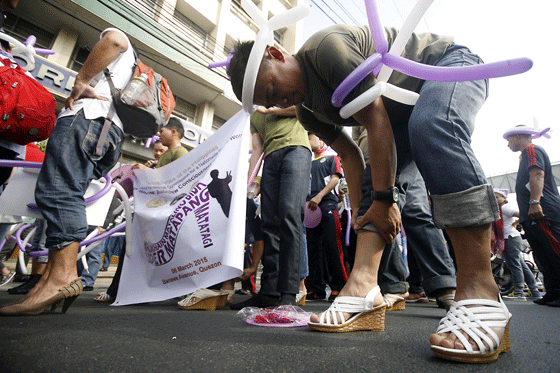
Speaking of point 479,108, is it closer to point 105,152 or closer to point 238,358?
point 238,358

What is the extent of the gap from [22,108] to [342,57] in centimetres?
158

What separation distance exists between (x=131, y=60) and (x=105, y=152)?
529 millimetres

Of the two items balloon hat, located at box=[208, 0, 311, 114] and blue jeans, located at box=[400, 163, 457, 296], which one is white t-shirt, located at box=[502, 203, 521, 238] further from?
balloon hat, located at box=[208, 0, 311, 114]

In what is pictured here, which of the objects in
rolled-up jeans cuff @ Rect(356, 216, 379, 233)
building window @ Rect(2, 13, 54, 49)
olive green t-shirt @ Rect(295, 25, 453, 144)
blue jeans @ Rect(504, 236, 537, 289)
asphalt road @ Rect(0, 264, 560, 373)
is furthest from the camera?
building window @ Rect(2, 13, 54, 49)

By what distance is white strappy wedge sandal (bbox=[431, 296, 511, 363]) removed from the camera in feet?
2.10

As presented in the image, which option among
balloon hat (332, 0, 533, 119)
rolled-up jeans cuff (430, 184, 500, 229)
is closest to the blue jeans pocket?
balloon hat (332, 0, 533, 119)

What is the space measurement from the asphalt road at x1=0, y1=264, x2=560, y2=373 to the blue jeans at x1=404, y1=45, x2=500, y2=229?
1.15ft

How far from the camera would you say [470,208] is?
2.42 feet

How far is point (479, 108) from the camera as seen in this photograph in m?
0.94

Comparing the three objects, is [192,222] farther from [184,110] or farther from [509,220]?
[184,110]

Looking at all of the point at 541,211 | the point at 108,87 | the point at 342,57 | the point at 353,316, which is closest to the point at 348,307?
the point at 353,316

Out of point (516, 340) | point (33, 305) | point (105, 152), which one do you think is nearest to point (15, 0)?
point (105, 152)

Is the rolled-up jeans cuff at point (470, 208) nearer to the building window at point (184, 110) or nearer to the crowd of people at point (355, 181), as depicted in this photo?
the crowd of people at point (355, 181)

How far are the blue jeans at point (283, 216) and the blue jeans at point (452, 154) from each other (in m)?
0.92
